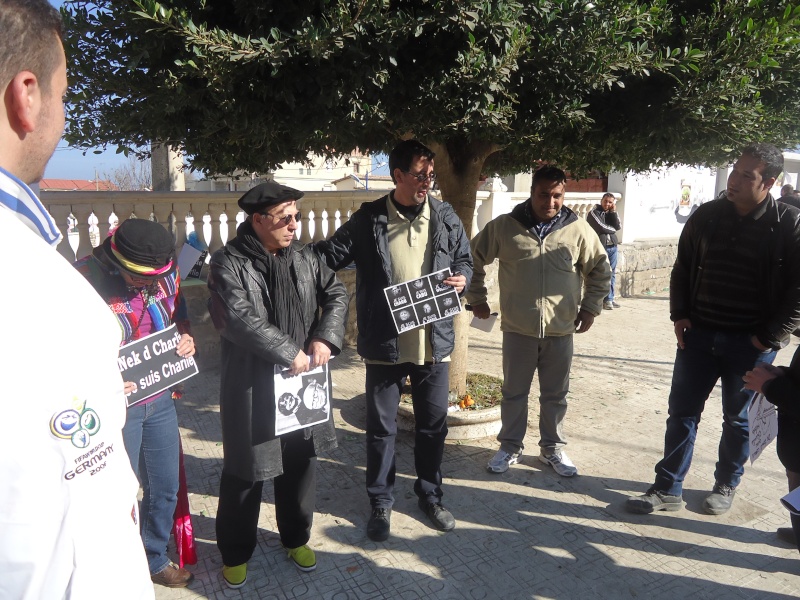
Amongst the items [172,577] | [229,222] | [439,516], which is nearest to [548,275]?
[439,516]

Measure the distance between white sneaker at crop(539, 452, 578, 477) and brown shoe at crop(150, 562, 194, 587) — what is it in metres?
2.51

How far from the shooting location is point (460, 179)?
192 inches

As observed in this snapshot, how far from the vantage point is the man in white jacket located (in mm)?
865

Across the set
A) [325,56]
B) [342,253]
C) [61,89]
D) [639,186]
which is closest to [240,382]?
[342,253]

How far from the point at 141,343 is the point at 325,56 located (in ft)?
5.17

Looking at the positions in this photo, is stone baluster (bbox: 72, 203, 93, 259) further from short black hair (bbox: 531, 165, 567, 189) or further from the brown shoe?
short black hair (bbox: 531, 165, 567, 189)

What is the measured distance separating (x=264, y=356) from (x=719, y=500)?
119 inches

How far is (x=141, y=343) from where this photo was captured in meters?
2.82

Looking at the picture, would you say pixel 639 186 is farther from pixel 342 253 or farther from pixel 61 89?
pixel 61 89

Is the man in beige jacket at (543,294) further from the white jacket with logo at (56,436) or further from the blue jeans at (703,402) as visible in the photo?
the white jacket with logo at (56,436)

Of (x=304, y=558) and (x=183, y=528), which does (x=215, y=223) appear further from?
(x=304, y=558)

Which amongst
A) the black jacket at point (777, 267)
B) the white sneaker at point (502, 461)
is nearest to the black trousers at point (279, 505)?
the white sneaker at point (502, 461)

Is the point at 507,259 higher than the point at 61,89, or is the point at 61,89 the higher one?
the point at 61,89

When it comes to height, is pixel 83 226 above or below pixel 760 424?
above
